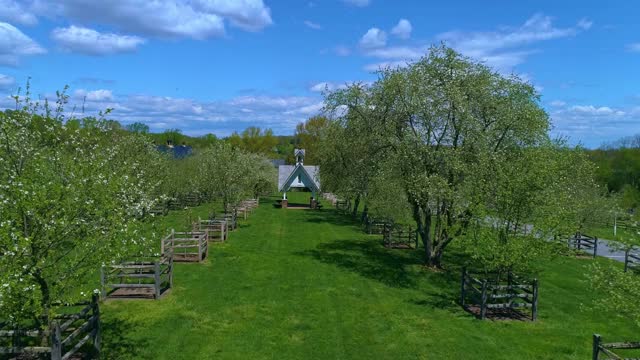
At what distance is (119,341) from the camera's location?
15.6 m

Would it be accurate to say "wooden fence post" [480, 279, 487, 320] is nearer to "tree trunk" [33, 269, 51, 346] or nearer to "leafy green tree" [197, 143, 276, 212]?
"tree trunk" [33, 269, 51, 346]

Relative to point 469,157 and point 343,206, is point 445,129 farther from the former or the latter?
point 343,206

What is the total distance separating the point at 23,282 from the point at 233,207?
3137 centimetres

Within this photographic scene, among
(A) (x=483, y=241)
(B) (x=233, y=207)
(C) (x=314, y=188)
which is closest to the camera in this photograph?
(A) (x=483, y=241)

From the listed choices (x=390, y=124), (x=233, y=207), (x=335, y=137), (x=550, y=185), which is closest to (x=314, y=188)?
(x=335, y=137)

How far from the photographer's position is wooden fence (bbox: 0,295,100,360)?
1182 centimetres

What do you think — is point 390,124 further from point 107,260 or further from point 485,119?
point 107,260

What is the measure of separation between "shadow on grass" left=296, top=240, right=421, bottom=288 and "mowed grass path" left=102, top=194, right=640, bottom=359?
122 millimetres

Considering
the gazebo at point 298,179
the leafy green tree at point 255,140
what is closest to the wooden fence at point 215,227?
the gazebo at point 298,179

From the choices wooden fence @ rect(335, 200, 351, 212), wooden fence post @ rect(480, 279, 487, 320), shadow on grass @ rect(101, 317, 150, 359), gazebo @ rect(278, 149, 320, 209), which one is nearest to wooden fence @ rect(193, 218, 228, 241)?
shadow on grass @ rect(101, 317, 150, 359)

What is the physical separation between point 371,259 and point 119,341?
17725mm

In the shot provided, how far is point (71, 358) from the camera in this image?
45.2 ft

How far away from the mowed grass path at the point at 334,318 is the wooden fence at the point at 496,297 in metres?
0.68

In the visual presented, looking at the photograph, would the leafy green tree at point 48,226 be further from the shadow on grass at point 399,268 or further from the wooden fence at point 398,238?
the wooden fence at point 398,238
